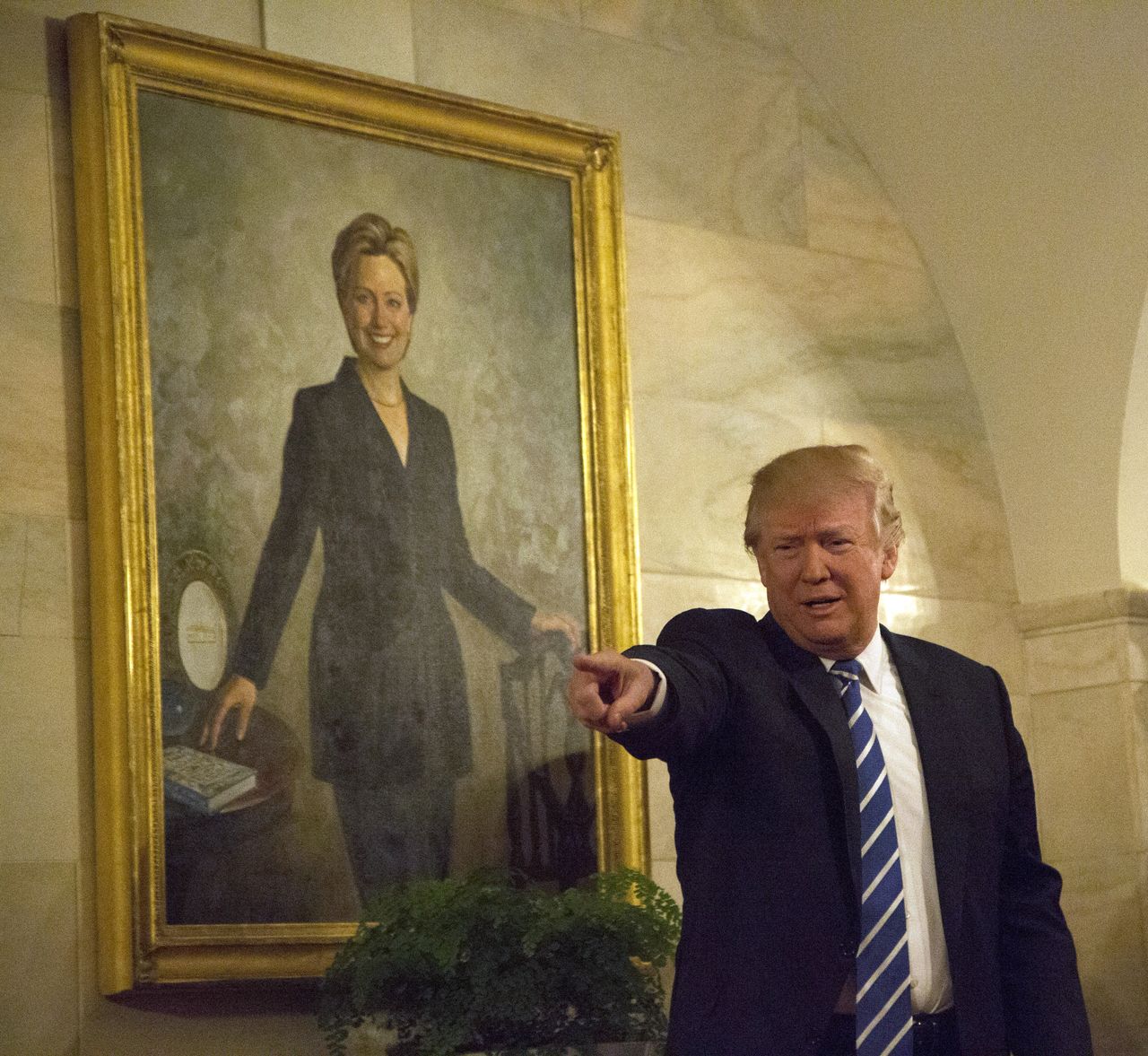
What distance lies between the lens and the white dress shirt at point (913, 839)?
317 cm

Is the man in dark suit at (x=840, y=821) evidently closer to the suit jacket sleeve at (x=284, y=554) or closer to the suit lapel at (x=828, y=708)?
the suit lapel at (x=828, y=708)

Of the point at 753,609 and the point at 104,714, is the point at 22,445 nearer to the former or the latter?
the point at 104,714

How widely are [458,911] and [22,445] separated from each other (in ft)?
4.78

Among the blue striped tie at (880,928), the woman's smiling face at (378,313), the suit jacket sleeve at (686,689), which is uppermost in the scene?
the woman's smiling face at (378,313)

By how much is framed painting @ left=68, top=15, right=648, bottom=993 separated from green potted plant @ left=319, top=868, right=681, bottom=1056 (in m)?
0.37

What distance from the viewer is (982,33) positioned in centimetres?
590

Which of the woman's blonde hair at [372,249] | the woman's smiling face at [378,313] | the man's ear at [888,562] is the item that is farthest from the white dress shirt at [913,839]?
the woman's blonde hair at [372,249]

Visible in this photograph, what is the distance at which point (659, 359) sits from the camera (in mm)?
5570

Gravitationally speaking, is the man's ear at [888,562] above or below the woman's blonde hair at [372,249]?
below

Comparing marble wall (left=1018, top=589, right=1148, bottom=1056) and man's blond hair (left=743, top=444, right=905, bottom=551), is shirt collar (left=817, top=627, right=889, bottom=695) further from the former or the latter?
marble wall (left=1018, top=589, right=1148, bottom=1056)

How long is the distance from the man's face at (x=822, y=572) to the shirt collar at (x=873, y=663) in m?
0.03

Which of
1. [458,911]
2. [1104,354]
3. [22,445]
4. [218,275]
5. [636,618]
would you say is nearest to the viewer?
[458,911]

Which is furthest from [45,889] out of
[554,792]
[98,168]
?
[98,168]

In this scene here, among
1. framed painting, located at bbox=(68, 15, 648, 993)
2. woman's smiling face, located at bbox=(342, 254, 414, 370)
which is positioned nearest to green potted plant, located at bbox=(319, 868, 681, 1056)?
framed painting, located at bbox=(68, 15, 648, 993)
